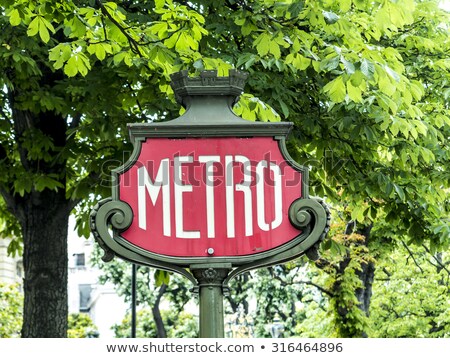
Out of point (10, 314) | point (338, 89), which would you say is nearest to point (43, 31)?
point (338, 89)

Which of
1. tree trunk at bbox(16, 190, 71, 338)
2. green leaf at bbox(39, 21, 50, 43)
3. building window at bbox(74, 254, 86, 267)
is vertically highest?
building window at bbox(74, 254, 86, 267)

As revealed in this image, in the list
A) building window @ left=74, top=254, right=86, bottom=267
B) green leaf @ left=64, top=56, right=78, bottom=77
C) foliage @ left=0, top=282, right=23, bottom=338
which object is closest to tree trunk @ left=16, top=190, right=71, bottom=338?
green leaf @ left=64, top=56, right=78, bottom=77

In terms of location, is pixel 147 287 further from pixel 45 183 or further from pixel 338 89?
pixel 338 89

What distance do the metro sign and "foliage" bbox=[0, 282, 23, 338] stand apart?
81.4ft

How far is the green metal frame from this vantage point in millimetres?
3246

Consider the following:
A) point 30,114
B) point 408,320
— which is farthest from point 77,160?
point 408,320

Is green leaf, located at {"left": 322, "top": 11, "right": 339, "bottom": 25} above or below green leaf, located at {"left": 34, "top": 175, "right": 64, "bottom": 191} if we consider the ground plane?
above

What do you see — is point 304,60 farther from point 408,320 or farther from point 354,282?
point 408,320

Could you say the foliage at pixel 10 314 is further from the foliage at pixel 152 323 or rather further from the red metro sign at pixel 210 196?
the red metro sign at pixel 210 196

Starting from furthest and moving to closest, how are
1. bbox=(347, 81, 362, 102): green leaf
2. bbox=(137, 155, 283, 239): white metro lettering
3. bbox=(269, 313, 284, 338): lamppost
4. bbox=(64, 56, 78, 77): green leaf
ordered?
bbox=(269, 313, 284, 338): lamppost
bbox=(64, 56, 78, 77): green leaf
bbox=(347, 81, 362, 102): green leaf
bbox=(137, 155, 283, 239): white metro lettering

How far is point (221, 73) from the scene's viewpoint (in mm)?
8211

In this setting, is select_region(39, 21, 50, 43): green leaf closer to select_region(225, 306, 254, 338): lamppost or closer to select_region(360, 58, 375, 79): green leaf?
select_region(360, 58, 375, 79): green leaf

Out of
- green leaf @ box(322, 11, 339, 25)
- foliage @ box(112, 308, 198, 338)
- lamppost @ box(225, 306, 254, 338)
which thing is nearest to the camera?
green leaf @ box(322, 11, 339, 25)

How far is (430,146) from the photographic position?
1131 cm
